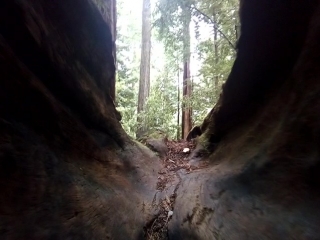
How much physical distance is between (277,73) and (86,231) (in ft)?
11.2

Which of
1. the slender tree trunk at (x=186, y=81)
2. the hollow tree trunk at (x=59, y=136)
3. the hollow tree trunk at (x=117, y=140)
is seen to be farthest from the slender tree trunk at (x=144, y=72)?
the hollow tree trunk at (x=59, y=136)

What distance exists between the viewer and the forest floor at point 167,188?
4043mm

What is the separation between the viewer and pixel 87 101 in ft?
14.0

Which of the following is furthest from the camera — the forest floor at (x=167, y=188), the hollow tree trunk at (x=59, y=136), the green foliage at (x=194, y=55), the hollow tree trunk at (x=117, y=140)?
the green foliage at (x=194, y=55)

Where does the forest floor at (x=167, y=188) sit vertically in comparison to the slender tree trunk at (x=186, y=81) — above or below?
below

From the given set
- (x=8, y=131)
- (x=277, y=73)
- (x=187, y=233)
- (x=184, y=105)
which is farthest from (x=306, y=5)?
(x=184, y=105)

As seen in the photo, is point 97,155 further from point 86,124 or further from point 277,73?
point 277,73

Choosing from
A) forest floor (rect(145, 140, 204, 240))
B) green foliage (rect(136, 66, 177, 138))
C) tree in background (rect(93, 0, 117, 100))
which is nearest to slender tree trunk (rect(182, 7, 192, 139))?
green foliage (rect(136, 66, 177, 138))

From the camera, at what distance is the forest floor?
13.3 ft

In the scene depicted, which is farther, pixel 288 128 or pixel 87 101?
pixel 87 101

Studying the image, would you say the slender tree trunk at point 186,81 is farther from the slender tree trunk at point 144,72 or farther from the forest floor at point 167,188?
the forest floor at point 167,188

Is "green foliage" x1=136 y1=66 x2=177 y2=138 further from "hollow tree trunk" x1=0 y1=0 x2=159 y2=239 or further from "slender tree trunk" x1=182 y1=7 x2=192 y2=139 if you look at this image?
"hollow tree trunk" x1=0 y1=0 x2=159 y2=239

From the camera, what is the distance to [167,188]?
17.3 ft

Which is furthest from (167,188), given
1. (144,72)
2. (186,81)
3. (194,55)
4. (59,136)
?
(186,81)
